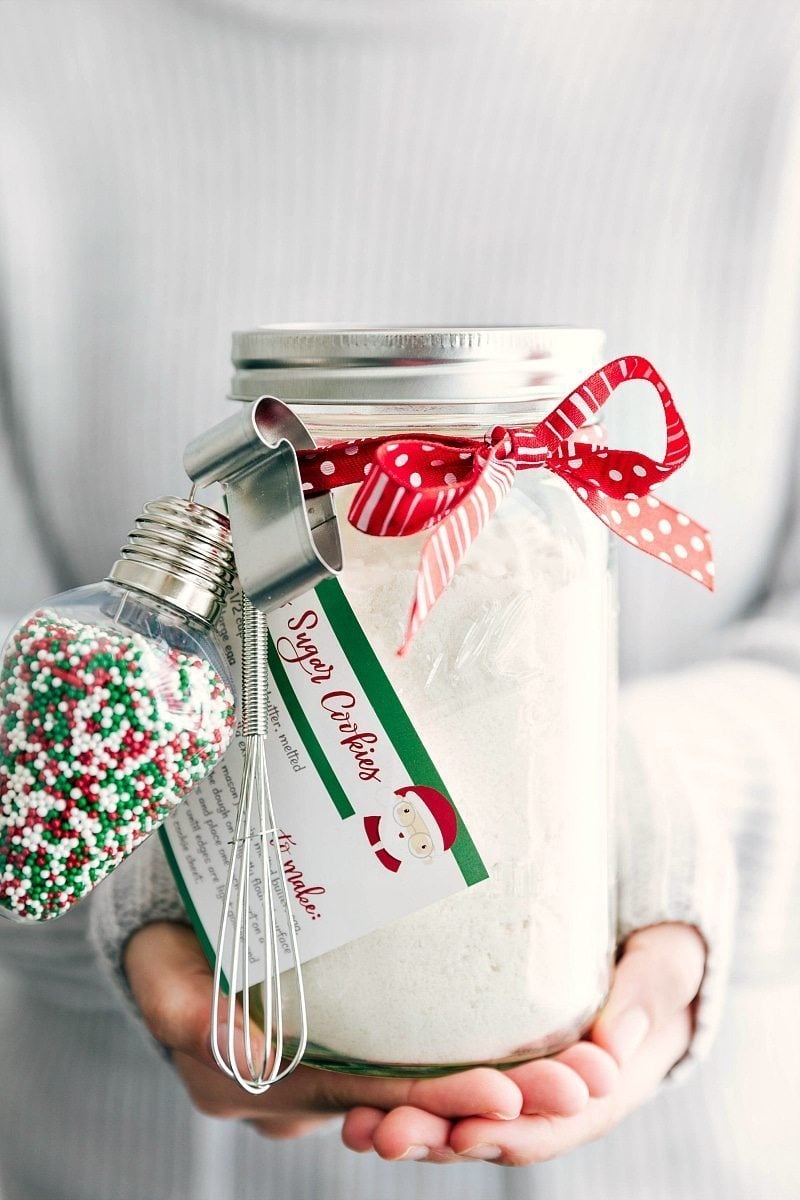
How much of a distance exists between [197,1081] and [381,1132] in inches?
5.5

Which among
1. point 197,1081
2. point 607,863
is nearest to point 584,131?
point 607,863

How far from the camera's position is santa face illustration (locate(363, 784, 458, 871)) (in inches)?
12.7

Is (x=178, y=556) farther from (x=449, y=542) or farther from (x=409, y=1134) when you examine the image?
(x=409, y=1134)

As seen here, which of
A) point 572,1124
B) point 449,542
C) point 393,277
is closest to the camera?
point 449,542

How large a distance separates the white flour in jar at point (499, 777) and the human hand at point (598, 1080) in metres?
0.02

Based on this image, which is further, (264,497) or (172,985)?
(172,985)

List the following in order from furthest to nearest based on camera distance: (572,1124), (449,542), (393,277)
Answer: (393,277), (572,1124), (449,542)

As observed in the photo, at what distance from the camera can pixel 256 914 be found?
352 mm

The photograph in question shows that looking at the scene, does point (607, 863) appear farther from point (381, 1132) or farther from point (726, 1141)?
point (726, 1141)

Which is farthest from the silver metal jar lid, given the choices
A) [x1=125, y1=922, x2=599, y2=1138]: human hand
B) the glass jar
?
[x1=125, y1=922, x2=599, y2=1138]: human hand

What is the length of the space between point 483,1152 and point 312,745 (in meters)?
0.15

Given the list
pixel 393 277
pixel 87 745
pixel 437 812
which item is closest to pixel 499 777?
pixel 437 812

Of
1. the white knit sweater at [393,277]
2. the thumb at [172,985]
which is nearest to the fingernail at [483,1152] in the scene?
the thumb at [172,985]

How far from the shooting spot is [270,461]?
0.28 meters
